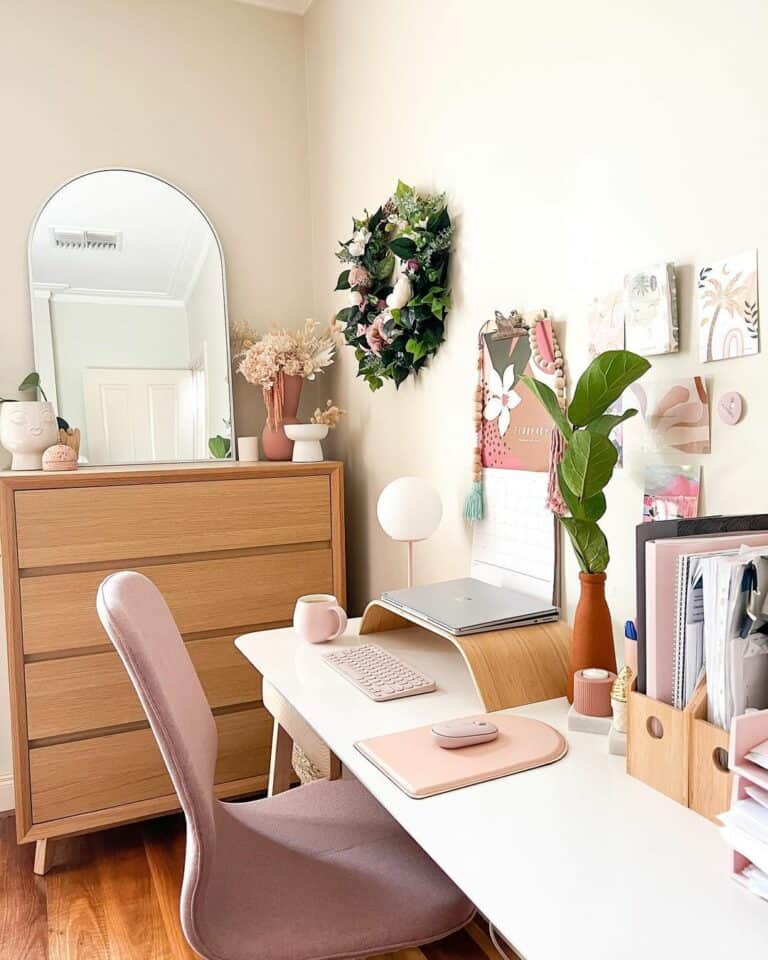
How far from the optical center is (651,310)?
4.28ft

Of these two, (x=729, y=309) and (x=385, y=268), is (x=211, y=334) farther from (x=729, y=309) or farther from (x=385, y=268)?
(x=729, y=309)

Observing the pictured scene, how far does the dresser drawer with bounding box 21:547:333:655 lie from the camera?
83.1 inches

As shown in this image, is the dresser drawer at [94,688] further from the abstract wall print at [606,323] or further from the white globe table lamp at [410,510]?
the abstract wall print at [606,323]

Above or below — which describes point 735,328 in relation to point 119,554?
above

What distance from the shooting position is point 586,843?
0.90m

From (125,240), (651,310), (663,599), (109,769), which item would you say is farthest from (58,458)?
(663,599)

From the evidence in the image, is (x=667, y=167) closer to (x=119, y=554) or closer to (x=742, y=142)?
(x=742, y=142)

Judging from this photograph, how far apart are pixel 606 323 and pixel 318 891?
1.09 metres

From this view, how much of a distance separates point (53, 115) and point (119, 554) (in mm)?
1437

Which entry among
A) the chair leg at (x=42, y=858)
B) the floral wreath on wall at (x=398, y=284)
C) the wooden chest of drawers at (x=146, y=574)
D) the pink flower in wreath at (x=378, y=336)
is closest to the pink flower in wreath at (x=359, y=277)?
the floral wreath on wall at (x=398, y=284)

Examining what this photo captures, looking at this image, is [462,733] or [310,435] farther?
[310,435]

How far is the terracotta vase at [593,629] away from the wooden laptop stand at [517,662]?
3.2 inches

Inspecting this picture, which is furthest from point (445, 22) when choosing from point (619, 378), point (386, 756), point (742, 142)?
point (386, 756)

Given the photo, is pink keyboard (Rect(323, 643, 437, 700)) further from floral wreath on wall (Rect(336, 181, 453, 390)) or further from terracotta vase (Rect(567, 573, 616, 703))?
floral wreath on wall (Rect(336, 181, 453, 390))
